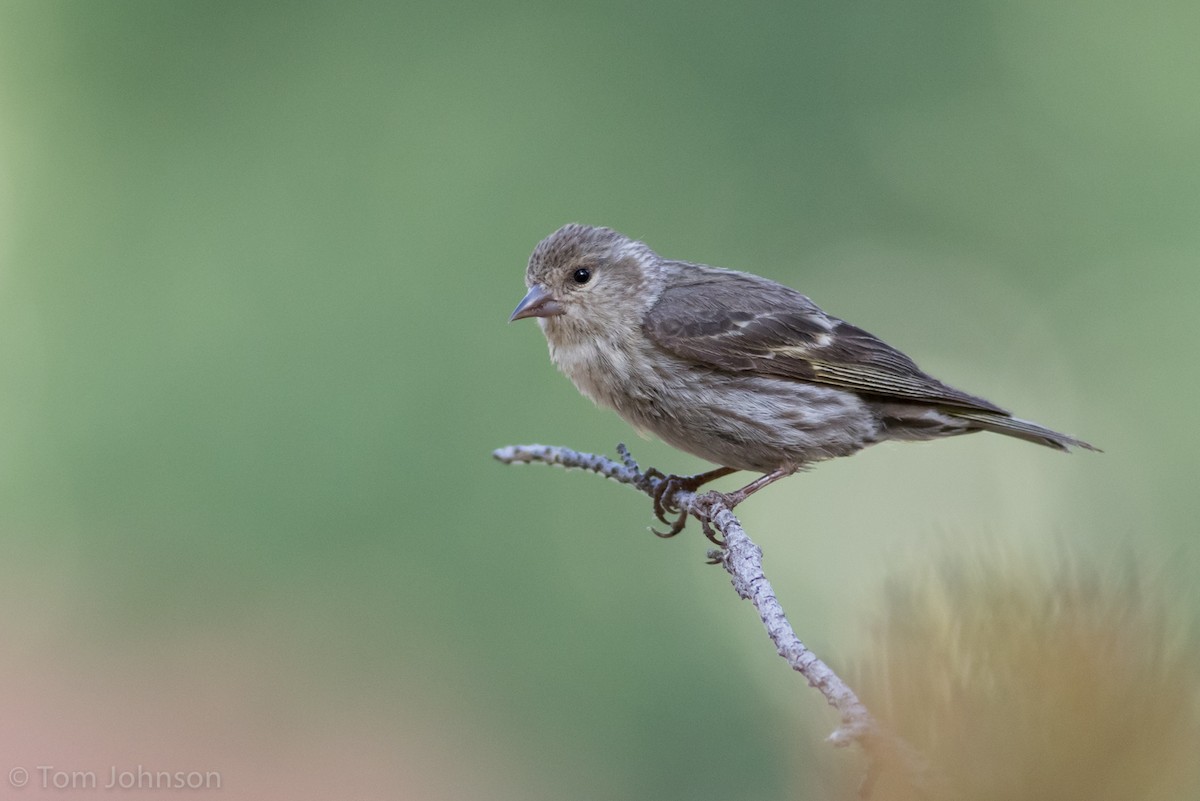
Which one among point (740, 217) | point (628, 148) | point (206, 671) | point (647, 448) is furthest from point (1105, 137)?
point (206, 671)

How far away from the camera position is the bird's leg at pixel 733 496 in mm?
3447

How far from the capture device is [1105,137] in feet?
20.4

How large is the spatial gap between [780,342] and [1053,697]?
10.6 feet

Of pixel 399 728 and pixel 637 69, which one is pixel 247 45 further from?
pixel 399 728

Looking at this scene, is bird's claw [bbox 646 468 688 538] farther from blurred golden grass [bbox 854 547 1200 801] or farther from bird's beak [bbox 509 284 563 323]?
blurred golden grass [bbox 854 547 1200 801]

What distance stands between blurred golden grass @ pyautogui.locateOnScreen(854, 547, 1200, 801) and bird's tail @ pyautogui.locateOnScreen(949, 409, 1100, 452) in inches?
113

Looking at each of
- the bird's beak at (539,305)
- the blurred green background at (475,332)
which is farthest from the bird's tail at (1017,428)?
the bird's beak at (539,305)

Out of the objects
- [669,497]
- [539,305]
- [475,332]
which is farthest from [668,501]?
[475,332]

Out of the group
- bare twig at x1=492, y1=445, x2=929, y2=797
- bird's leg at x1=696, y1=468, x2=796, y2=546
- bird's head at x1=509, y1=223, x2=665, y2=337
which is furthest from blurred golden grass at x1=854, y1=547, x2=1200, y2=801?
bird's head at x1=509, y1=223, x2=665, y2=337

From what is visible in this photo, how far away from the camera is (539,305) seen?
13.9 feet

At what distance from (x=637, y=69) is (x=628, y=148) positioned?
0.57 metres

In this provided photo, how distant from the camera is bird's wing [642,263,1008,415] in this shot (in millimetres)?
4008

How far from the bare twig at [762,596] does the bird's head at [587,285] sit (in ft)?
1.90

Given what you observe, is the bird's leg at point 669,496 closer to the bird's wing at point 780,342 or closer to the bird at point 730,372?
the bird at point 730,372
